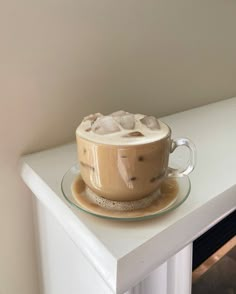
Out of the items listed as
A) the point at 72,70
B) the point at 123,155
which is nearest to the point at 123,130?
the point at 123,155

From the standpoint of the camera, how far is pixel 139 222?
1.31ft

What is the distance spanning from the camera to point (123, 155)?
0.37 m

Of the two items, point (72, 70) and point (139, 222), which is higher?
point (72, 70)

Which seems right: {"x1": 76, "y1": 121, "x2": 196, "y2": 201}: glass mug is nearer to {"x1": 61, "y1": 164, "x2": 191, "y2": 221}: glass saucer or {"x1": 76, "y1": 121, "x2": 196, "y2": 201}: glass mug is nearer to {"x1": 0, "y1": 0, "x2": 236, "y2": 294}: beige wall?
{"x1": 61, "y1": 164, "x2": 191, "y2": 221}: glass saucer

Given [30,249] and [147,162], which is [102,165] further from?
[30,249]

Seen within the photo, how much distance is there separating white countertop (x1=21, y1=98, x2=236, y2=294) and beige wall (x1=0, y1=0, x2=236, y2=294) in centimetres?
5

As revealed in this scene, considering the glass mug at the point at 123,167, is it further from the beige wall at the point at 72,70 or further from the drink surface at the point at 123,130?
the beige wall at the point at 72,70

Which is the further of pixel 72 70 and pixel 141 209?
pixel 72 70

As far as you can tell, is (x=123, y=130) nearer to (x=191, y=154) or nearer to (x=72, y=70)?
(x=191, y=154)

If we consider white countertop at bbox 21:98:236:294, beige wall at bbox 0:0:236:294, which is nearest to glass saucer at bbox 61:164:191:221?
white countertop at bbox 21:98:236:294

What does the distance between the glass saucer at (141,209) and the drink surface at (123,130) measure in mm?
79

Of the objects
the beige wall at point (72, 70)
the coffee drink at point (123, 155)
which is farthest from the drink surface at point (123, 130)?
the beige wall at point (72, 70)

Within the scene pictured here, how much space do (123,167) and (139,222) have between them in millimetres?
68

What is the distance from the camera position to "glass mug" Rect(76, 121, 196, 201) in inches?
14.8
